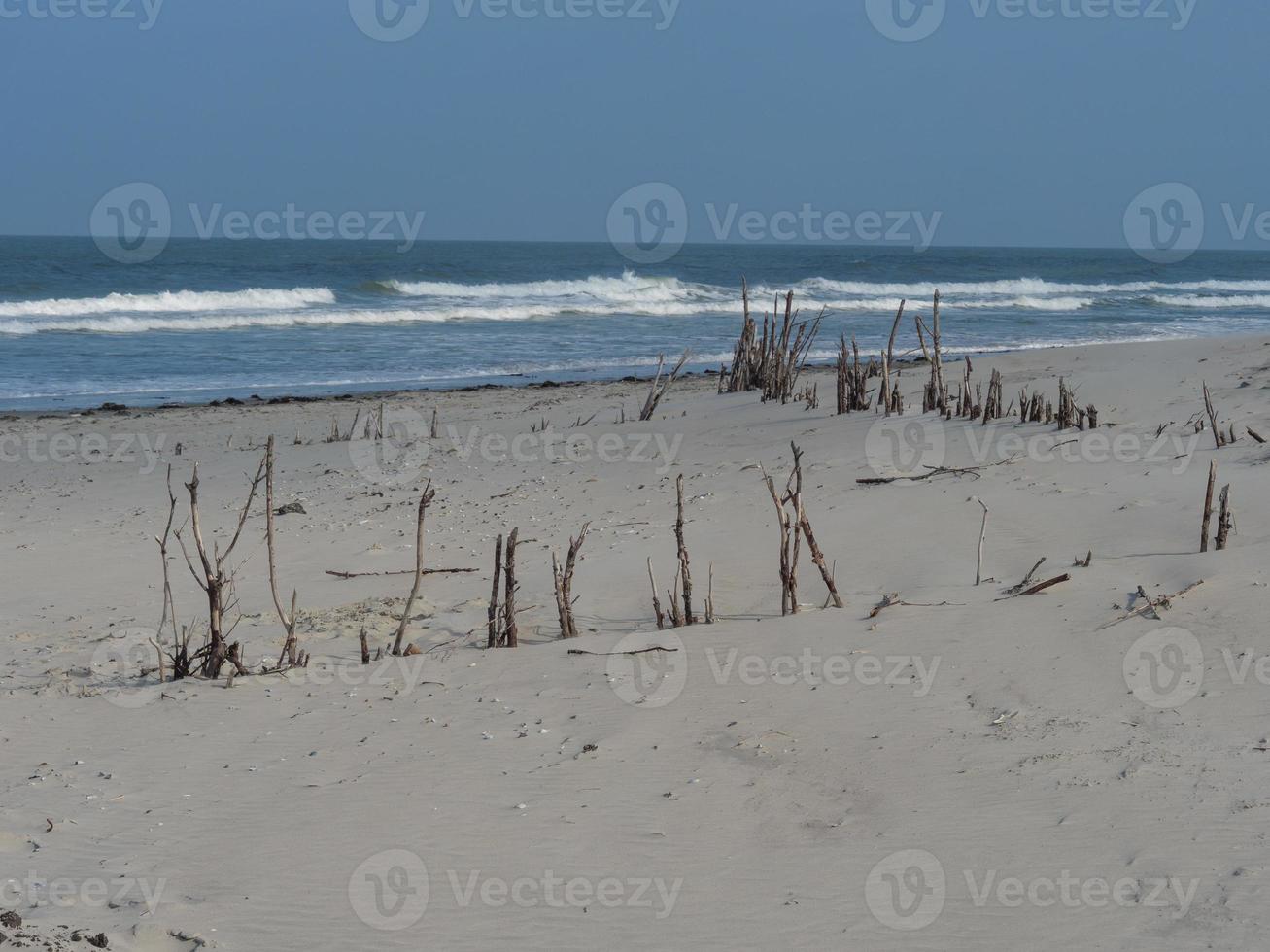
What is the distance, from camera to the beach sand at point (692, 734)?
10.4 ft

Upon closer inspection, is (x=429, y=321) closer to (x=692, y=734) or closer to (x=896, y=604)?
(x=896, y=604)

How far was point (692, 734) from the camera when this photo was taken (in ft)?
14.2

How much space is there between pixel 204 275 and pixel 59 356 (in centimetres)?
2008

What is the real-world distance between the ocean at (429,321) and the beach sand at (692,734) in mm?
10361

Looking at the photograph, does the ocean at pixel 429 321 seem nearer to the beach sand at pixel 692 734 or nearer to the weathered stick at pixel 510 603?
the beach sand at pixel 692 734

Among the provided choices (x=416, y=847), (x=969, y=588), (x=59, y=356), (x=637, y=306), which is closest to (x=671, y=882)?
(x=416, y=847)

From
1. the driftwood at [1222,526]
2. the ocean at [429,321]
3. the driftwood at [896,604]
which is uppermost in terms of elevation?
the ocean at [429,321]

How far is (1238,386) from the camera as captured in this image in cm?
1023

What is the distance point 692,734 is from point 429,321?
83.8ft

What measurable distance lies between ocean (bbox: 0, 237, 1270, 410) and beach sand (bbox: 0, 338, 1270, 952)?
34.0 feet

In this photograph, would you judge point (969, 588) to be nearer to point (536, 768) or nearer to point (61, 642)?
point (536, 768)

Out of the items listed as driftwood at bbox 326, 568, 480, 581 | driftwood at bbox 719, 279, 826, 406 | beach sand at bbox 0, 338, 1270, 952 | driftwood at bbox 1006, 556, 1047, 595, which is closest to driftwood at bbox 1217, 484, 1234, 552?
beach sand at bbox 0, 338, 1270, 952

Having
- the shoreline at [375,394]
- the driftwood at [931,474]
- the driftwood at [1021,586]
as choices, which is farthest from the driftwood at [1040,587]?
the shoreline at [375,394]

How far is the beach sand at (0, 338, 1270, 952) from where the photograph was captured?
125 inches
